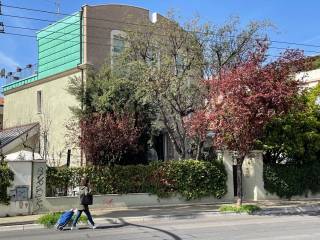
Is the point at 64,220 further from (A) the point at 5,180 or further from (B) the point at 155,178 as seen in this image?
(B) the point at 155,178

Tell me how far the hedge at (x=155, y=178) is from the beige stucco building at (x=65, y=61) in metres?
4.53

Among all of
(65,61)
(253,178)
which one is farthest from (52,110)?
(253,178)

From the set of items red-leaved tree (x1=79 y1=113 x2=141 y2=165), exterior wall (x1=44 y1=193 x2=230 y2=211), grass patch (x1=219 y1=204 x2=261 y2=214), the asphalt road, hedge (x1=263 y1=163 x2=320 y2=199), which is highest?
red-leaved tree (x1=79 y1=113 x2=141 y2=165)

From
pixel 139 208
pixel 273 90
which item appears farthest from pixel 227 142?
pixel 139 208

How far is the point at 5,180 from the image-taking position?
20.9m

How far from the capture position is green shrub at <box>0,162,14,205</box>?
20766mm

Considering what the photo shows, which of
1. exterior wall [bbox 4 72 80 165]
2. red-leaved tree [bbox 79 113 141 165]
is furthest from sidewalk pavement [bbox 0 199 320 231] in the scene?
exterior wall [bbox 4 72 80 165]

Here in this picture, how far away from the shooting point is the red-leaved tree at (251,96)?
2045cm

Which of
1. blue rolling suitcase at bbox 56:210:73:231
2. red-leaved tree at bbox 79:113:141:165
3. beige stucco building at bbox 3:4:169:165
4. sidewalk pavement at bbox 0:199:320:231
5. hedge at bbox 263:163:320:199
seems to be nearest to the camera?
blue rolling suitcase at bbox 56:210:73:231

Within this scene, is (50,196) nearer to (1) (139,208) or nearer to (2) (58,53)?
(1) (139,208)

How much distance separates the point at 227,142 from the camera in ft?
71.5

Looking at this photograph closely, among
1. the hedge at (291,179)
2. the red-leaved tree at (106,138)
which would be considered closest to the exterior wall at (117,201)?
the red-leaved tree at (106,138)

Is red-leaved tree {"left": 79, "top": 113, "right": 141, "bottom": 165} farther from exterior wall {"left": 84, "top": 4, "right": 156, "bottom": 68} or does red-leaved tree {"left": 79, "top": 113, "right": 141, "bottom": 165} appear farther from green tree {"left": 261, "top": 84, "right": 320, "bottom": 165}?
green tree {"left": 261, "top": 84, "right": 320, "bottom": 165}

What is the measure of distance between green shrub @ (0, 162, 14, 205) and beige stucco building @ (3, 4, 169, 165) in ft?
22.4
